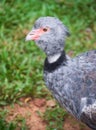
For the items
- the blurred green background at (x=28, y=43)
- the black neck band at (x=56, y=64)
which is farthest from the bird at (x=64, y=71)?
the blurred green background at (x=28, y=43)

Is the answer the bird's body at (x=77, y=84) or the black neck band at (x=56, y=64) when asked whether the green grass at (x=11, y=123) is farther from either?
the black neck band at (x=56, y=64)

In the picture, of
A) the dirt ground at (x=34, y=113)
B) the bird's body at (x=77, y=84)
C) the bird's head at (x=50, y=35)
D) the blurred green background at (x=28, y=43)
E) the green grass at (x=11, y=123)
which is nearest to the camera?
the bird's body at (x=77, y=84)

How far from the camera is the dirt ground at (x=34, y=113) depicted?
13.9 feet

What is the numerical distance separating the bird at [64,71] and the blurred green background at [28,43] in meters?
0.79

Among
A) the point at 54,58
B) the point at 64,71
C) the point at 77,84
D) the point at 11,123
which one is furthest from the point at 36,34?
the point at 11,123

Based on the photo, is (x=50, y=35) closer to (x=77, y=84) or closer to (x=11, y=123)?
(x=77, y=84)

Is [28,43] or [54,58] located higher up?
[54,58]

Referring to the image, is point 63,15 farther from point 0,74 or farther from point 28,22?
point 0,74

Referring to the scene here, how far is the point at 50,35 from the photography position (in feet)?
11.9

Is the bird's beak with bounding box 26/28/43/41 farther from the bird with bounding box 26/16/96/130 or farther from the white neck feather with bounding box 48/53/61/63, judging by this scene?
the white neck feather with bounding box 48/53/61/63

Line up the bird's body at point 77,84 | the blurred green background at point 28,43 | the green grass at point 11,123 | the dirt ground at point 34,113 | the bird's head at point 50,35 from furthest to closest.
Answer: the blurred green background at point 28,43
the dirt ground at point 34,113
the green grass at point 11,123
the bird's head at point 50,35
the bird's body at point 77,84

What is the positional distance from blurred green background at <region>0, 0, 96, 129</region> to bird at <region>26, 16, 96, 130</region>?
31.0 inches

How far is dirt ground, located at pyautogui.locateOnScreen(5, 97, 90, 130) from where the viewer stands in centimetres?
422

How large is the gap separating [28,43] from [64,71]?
1.56m
